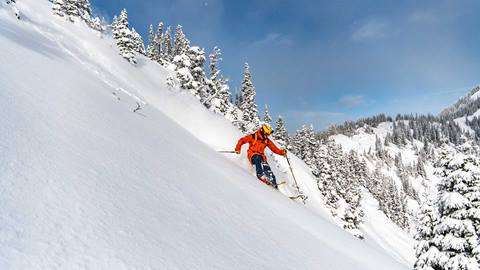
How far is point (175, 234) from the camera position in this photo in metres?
3.70

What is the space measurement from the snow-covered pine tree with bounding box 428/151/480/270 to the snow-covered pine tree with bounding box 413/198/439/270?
212 mm

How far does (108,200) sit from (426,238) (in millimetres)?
14963

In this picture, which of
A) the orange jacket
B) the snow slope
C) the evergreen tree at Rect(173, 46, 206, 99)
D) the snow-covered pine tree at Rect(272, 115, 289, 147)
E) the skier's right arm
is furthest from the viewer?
the snow-covered pine tree at Rect(272, 115, 289, 147)

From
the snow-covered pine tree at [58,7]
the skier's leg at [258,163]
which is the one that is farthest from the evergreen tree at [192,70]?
the skier's leg at [258,163]

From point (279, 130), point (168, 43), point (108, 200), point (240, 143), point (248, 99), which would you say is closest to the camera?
point (108, 200)

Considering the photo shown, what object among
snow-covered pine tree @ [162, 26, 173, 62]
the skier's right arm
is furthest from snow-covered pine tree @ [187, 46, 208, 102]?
snow-covered pine tree @ [162, 26, 173, 62]

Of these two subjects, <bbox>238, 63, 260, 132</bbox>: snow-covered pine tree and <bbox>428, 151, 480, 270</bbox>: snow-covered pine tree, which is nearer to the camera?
<bbox>428, 151, 480, 270</bbox>: snow-covered pine tree

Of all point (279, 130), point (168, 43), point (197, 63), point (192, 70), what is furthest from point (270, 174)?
point (168, 43)

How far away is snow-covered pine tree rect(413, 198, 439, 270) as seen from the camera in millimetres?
13648

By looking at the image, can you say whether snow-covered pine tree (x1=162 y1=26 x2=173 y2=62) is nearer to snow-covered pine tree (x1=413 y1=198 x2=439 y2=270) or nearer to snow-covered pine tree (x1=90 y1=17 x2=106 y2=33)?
snow-covered pine tree (x1=90 y1=17 x2=106 y2=33)

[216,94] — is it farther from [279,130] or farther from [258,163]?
[279,130]

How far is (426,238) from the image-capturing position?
14.5 m

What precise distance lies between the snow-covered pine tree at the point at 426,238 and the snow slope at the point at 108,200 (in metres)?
8.80

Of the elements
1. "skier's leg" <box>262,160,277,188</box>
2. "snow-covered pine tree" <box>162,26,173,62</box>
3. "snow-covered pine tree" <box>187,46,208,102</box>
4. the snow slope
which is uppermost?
"snow-covered pine tree" <box>162,26,173,62</box>
